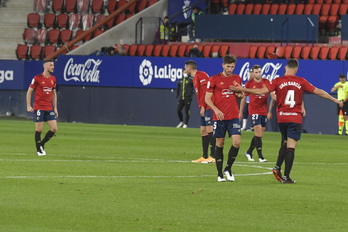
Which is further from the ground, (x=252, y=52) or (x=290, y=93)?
(x=252, y=52)

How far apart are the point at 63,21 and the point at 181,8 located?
6.37m

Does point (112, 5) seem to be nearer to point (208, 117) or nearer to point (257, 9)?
point (257, 9)

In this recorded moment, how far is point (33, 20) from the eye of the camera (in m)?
45.1

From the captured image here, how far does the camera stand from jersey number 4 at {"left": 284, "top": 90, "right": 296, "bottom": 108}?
14102 millimetres

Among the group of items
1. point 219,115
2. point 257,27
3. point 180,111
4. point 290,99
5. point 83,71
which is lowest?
point 180,111

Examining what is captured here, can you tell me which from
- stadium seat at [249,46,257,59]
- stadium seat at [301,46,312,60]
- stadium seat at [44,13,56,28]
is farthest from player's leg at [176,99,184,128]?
stadium seat at [44,13,56,28]

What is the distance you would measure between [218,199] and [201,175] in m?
3.62

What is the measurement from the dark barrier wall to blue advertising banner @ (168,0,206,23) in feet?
7.83

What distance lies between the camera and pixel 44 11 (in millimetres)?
46281

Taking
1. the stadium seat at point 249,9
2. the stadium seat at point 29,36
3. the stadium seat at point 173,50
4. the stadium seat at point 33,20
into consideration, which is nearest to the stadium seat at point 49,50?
the stadium seat at point 29,36

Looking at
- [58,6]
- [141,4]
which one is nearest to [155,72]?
[141,4]

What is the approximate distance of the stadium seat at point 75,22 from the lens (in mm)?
44812

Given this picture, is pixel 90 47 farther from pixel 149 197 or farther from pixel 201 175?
pixel 149 197

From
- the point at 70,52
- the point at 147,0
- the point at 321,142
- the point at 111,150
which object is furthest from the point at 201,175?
the point at 147,0
